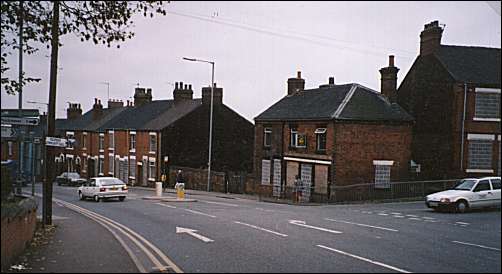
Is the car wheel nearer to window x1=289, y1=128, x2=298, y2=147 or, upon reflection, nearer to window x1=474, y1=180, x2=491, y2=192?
window x1=474, y1=180, x2=491, y2=192

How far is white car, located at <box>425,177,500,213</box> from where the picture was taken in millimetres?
14519

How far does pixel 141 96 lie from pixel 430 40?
156 ft

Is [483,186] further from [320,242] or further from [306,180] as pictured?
[306,180]

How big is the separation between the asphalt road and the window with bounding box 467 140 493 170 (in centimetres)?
113

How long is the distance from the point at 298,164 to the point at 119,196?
437 inches

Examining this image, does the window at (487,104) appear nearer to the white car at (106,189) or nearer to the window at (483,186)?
the window at (483,186)

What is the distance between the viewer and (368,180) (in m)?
33.5

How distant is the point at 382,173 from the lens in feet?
108

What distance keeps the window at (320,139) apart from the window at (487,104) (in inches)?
876

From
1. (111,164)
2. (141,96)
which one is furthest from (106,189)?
(141,96)

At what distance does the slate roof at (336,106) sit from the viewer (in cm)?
3338

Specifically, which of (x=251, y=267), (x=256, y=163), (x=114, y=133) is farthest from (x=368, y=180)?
(x=114, y=133)

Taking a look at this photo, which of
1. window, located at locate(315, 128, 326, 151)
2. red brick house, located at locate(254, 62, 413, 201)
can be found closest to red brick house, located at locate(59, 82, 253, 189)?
red brick house, located at locate(254, 62, 413, 201)

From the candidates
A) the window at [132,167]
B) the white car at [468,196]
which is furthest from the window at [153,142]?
the white car at [468,196]
